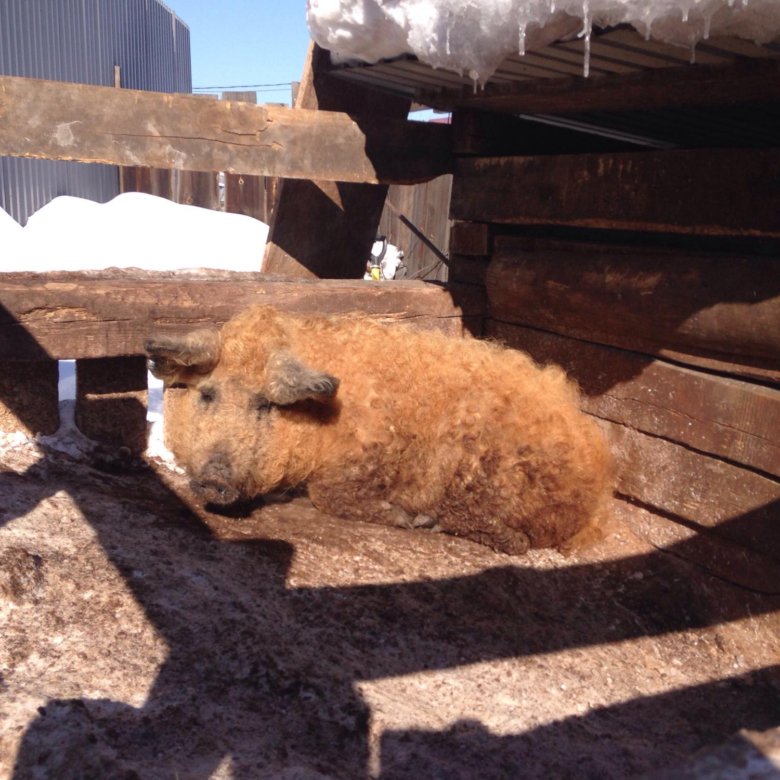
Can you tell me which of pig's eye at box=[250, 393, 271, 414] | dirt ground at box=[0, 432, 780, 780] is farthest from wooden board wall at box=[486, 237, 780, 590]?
pig's eye at box=[250, 393, 271, 414]

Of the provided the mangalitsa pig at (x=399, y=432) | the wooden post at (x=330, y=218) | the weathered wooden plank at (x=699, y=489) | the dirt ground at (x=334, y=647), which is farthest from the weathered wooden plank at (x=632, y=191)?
the dirt ground at (x=334, y=647)

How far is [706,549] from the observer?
398 centimetres

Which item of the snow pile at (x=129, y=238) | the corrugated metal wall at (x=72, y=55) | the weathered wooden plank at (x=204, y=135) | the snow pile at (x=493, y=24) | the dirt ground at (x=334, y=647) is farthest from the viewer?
the corrugated metal wall at (x=72, y=55)

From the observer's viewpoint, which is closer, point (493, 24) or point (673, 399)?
point (493, 24)

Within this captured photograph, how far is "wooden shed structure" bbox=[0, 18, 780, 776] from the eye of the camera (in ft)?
12.0

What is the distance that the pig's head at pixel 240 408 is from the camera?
3.75 m

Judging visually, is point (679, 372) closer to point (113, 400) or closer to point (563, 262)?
point (563, 262)

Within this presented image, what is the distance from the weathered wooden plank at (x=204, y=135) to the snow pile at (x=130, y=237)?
198 inches

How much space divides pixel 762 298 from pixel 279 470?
7.61ft

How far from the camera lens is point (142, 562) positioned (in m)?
3.14

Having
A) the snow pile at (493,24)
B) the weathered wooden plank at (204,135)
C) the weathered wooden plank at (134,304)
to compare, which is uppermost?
the snow pile at (493,24)

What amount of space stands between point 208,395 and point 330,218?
2.29m

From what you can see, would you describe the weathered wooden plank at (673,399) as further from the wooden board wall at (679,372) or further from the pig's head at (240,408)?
the pig's head at (240,408)

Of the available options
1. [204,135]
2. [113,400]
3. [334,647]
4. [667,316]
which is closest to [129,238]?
[204,135]
